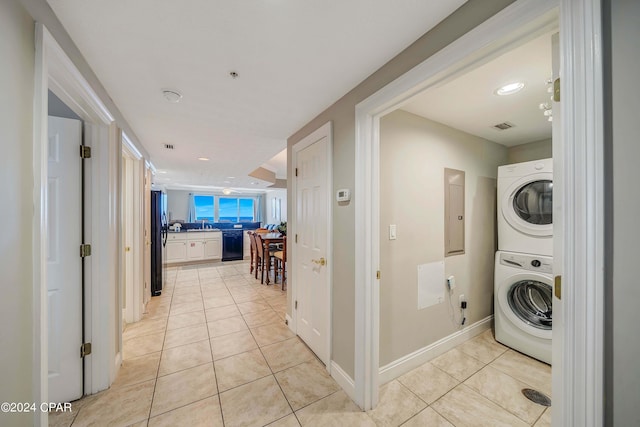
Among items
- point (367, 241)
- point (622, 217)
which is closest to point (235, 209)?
point (367, 241)

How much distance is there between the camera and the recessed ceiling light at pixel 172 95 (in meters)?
1.69

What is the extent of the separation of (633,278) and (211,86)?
2209 millimetres

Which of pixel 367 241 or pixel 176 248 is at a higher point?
pixel 367 241

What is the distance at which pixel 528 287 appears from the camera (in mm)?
2289

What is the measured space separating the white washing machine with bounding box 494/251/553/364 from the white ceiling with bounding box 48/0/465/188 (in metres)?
2.27

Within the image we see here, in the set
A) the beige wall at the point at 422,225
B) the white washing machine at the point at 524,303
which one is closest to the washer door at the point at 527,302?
the white washing machine at the point at 524,303

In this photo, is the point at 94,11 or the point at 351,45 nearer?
the point at 94,11

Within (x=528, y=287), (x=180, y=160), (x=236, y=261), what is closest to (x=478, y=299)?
(x=528, y=287)

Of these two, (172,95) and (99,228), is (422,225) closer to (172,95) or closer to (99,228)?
(172,95)

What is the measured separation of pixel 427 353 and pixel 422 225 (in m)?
1.18

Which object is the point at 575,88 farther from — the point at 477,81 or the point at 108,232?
the point at 108,232

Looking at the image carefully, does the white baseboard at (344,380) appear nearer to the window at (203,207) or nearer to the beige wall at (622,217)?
the beige wall at (622,217)

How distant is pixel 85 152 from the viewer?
5.36 ft

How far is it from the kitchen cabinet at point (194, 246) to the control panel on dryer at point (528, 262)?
6.29 metres
